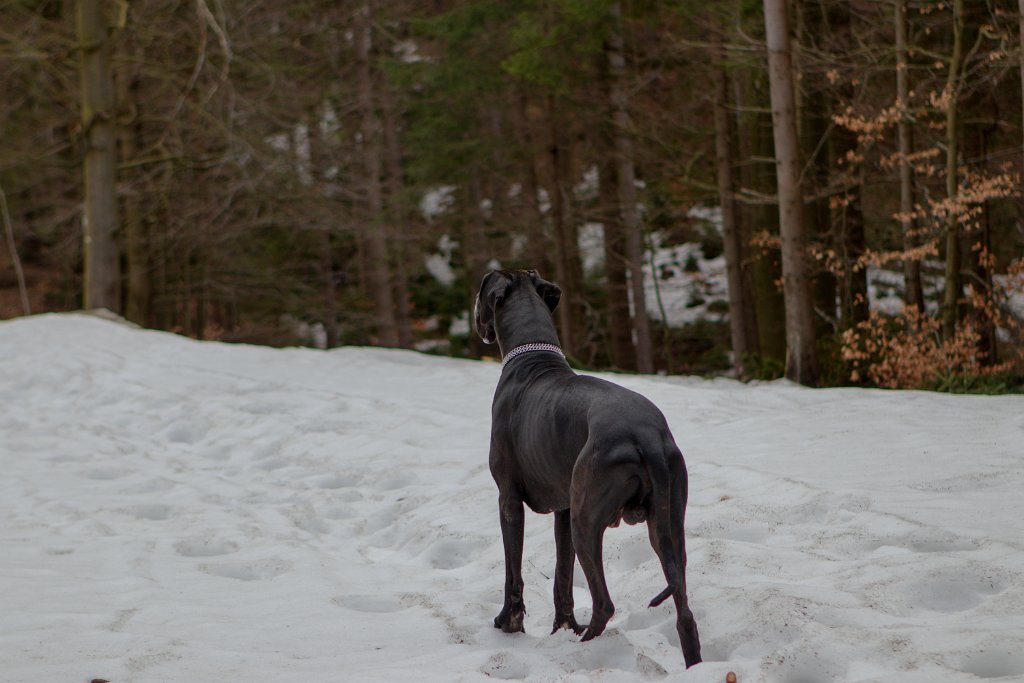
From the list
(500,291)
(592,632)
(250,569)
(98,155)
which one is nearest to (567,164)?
(98,155)

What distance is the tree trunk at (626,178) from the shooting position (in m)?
18.5

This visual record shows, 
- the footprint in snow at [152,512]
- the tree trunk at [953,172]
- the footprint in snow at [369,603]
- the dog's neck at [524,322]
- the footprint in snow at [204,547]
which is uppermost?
the tree trunk at [953,172]

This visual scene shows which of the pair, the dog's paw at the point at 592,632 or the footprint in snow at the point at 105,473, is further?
the footprint in snow at the point at 105,473

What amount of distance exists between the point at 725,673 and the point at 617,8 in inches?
647

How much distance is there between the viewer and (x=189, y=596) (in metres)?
5.08

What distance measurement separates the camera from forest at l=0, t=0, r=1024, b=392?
38.1 feet

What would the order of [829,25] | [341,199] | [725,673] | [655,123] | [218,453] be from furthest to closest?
[341,199], [655,123], [829,25], [218,453], [725,673]

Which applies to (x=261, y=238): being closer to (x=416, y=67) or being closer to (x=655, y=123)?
(x=416, y=67)

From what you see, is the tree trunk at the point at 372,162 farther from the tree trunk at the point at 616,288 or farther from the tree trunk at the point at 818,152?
the tree trunk at the point at 818,152

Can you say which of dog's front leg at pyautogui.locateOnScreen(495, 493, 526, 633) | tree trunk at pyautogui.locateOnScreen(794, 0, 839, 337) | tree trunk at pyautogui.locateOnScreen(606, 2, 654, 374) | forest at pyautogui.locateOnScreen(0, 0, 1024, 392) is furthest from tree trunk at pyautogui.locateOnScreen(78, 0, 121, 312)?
dog's front leg at pyautogui.locateOnScreen(495, 493, 526, 633)

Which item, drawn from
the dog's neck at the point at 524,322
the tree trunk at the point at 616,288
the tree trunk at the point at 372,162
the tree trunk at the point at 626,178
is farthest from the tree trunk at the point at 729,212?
the dog's neck at the point at 524,322

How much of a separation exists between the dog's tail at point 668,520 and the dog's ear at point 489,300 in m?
1.41

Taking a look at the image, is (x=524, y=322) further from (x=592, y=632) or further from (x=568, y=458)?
(x=592, y=632)

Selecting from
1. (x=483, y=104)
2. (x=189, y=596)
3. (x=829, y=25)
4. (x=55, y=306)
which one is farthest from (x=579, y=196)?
(x=189, y=596)
